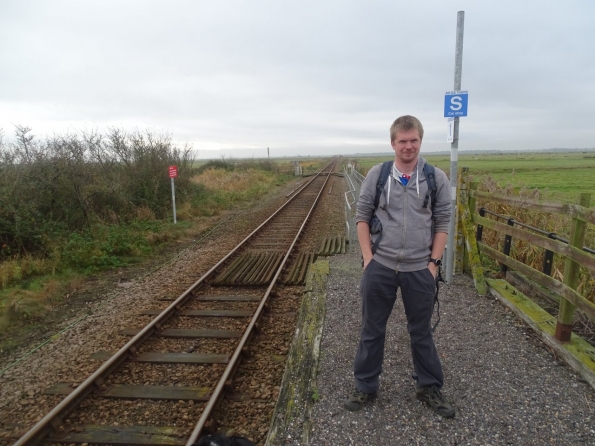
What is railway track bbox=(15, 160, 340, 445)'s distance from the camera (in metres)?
3.36

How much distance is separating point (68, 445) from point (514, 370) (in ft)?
12.6

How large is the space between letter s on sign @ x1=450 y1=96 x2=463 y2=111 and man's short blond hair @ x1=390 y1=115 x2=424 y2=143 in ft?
8.85

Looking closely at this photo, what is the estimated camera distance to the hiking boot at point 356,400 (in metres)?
3.10

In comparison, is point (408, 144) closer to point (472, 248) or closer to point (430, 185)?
point (430, 185)

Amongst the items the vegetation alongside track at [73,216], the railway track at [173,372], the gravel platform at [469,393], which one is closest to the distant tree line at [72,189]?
the vegetation alongside track at [73,216]

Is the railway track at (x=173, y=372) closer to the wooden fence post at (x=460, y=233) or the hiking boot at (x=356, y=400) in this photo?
A: the hiking boot at (x=356, y=400)

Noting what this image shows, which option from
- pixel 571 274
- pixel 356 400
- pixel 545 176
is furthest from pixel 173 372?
pixel 545 176

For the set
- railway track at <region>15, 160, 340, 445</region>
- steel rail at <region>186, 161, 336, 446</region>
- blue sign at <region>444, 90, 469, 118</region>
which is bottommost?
railway track at <region>15, 160, 340, 445</region>

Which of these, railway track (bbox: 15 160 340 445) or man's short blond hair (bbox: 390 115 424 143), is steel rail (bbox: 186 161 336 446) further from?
man's short blond hair (bbox: 390 115 424 143)

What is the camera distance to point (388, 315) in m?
3.02

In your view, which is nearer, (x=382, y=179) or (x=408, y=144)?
(x=408, y=144)

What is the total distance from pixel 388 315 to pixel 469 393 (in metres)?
1.01

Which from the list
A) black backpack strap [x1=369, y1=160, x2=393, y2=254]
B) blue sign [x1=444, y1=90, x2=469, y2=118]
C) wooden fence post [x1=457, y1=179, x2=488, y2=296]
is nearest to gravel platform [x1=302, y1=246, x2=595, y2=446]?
wooden fence post [x1=457, y1=179, x2=488, y2=296]

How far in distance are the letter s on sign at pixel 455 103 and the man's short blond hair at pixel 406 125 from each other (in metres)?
2.70
